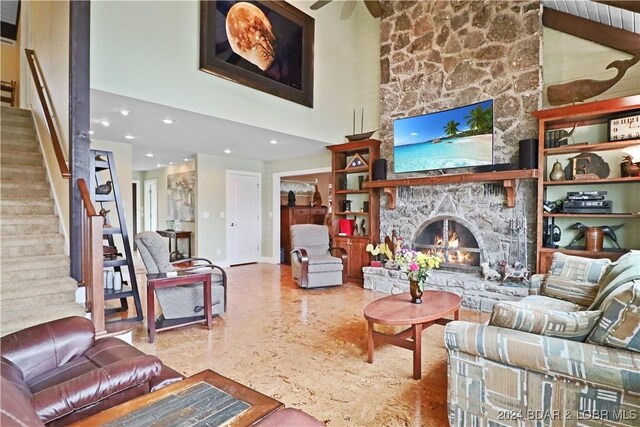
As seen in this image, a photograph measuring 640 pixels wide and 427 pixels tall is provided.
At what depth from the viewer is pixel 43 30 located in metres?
4.38

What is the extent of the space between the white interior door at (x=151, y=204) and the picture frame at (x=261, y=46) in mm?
6059

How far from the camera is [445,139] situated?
495 centimetres

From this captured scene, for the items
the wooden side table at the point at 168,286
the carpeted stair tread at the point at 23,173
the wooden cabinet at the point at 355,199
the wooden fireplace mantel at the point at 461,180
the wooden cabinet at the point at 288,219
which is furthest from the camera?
the wooden cabinet at the point at 288,219

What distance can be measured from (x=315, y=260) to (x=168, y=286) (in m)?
2.50

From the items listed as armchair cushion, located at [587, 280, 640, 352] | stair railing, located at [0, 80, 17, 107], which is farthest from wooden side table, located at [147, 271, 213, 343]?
stair railing, located at [0, 80, 17, 107]

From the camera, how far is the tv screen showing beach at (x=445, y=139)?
4629 millimetres

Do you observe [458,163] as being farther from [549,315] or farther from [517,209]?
[549,315]

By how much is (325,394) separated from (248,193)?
6222 mm

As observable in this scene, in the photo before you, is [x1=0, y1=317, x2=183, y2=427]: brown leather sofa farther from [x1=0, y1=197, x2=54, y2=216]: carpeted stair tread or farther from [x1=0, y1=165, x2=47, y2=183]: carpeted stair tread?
[x1=0, y1=165, x2=47, y2=183]: carpeted stair tread

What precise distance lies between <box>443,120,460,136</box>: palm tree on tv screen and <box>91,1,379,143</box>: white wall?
2.03 m

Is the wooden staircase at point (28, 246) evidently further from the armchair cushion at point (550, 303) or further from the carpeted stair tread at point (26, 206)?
the armchair cushion at point (550, 303)

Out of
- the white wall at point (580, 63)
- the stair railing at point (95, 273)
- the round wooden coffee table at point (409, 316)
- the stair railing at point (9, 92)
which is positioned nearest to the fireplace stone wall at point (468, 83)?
the white wall at point (580, 63)

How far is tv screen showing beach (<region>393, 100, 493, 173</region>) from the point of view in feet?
15.2

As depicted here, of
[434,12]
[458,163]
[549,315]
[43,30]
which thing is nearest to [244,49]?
[43,30]
